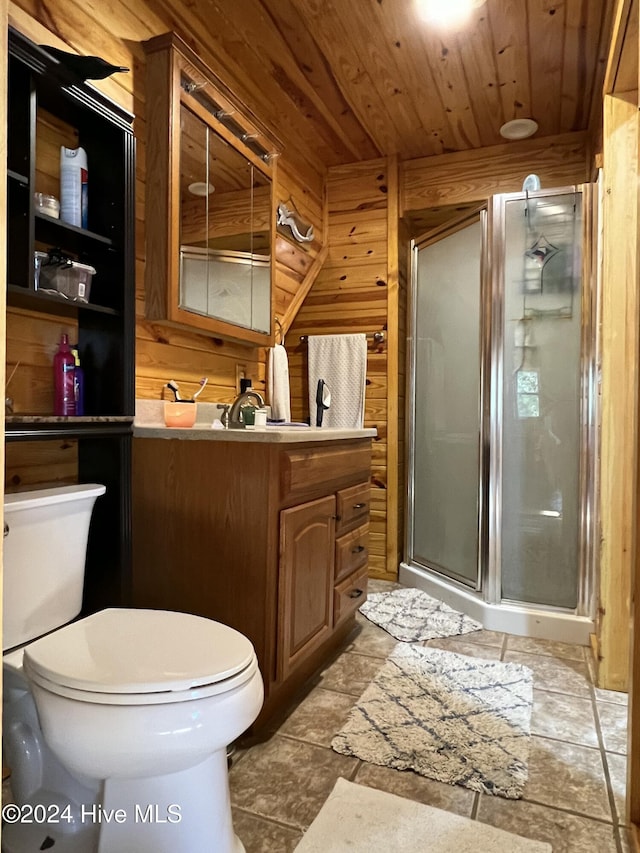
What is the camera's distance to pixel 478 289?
2.70 meters

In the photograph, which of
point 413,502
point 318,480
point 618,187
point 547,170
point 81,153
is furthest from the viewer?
point 413,502

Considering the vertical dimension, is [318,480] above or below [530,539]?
above

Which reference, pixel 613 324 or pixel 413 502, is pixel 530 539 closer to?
pixel 413 502

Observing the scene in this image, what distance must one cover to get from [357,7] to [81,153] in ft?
4.05

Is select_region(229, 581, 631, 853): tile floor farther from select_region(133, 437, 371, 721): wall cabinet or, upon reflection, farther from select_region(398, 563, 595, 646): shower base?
select_region(398, 563, 595, 646): shower base

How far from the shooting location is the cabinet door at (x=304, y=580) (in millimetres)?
1572

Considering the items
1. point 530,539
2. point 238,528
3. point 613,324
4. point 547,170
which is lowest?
point 530,539

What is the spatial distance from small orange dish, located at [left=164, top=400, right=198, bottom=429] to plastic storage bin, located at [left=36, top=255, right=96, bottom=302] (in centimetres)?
47

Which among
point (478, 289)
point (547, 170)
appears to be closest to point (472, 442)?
point (478, 289)

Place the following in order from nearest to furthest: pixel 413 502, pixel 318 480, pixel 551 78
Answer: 1. pixel 318 480
2. pixel 551 78
3. pixel 413 502

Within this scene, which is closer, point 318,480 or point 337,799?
point 337,799

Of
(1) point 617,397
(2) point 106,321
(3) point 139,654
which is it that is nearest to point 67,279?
(2) point 106,321

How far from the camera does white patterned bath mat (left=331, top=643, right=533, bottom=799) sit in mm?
1443

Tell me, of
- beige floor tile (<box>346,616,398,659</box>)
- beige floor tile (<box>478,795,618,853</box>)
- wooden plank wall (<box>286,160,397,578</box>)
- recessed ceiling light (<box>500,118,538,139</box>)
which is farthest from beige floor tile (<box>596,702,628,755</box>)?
recessed ceiling light (<box>500,118,538,139</box>)
